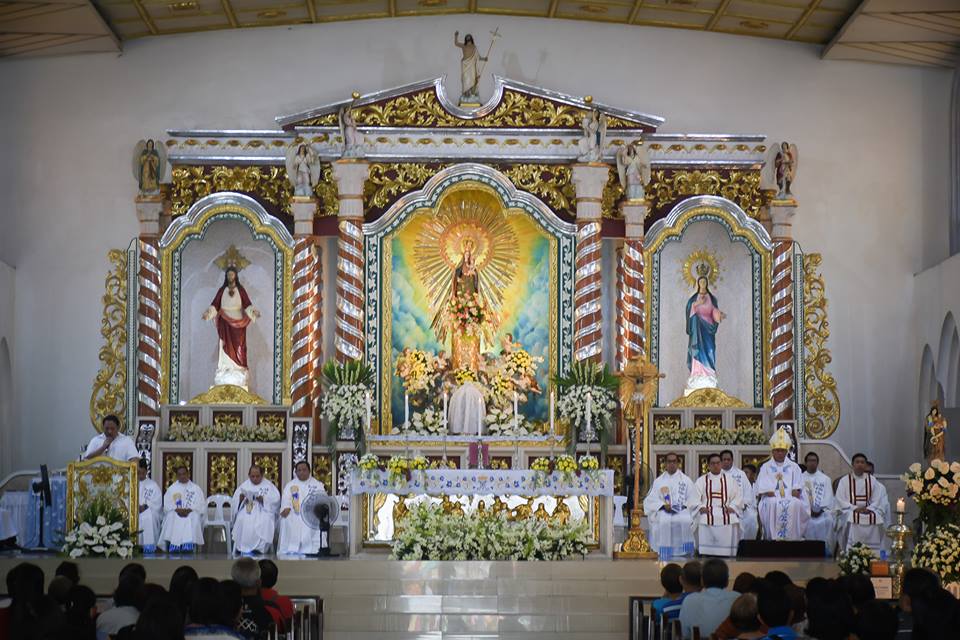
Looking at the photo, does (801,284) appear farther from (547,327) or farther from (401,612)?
(401,612)

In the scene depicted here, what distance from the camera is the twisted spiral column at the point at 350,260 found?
71.4 feet

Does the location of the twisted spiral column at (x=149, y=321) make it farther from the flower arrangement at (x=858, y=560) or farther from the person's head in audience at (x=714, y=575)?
the person's head in audience at (x=714, y=575)

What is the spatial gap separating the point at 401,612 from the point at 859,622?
819 cm

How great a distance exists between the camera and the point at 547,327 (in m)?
22.5

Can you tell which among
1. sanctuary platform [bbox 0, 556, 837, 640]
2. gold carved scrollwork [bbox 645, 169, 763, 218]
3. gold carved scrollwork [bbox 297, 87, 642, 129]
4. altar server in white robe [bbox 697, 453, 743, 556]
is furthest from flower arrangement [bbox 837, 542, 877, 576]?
gold carved scrollwork [bbox 297, 87, 642, 129]

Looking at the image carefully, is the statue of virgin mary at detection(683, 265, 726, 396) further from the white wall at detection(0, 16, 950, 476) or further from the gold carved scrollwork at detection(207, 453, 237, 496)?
the gold carved scrollwork at detection(207, 453, 237, 496)

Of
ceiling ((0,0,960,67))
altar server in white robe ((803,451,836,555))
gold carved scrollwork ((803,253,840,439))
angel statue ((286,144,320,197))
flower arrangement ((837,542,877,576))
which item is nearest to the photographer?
flower arrangement ((837,542,877,576))

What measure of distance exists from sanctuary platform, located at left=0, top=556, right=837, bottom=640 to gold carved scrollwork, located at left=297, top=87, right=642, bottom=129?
281 inches

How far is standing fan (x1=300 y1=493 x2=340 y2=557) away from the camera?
60.5 feet

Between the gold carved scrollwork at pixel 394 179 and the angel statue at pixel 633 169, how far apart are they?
247 centimetres

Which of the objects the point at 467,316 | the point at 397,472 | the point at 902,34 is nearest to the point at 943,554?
the point at 397,472

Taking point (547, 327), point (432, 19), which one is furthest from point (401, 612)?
point (432, 19)

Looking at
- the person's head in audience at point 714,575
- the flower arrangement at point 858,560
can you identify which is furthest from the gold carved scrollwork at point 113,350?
the person's head in audience at point 714,575

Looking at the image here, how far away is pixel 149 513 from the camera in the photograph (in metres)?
19.2
